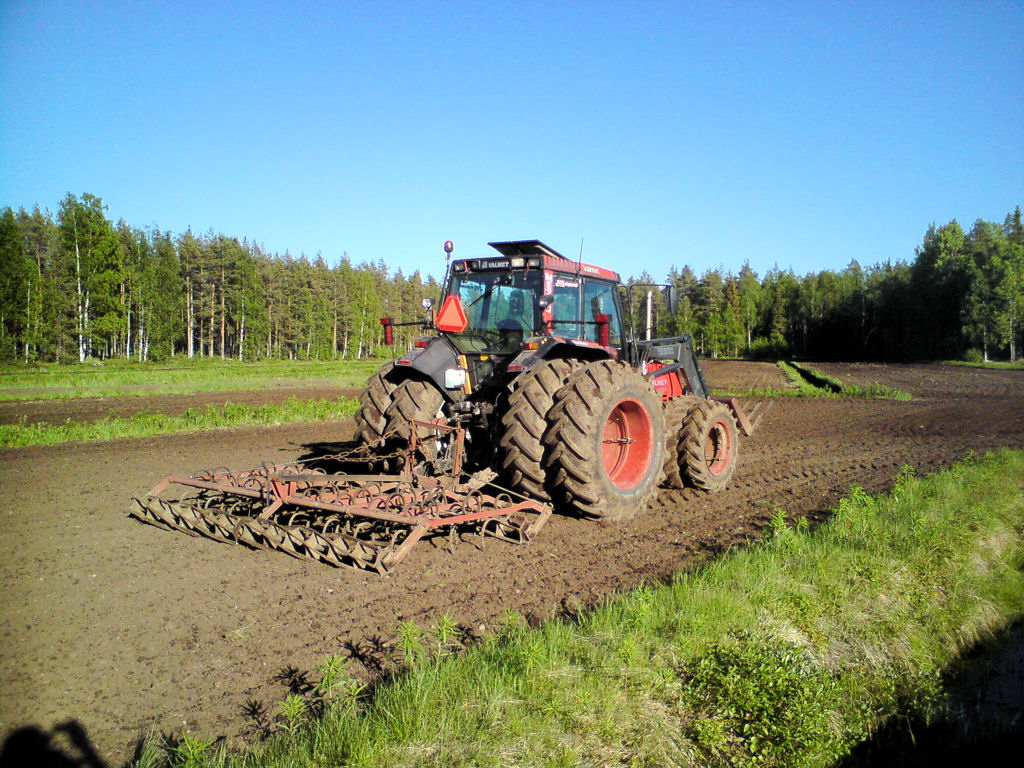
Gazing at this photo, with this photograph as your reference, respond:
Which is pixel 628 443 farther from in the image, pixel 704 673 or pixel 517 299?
pixel 704 673

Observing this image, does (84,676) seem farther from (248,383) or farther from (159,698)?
(248,383)

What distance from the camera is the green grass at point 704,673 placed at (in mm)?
2738

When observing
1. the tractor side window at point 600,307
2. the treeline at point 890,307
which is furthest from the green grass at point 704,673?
the treeline at point 890,307

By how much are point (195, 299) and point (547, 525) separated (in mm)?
60350

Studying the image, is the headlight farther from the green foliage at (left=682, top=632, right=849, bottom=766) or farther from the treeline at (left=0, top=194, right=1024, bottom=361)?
the treeline at (left=0, top=194, right=1024, bottom=361)

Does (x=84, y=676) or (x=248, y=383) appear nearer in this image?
(x=84, y=676)

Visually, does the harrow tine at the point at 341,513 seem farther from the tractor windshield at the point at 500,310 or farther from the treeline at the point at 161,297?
the treeline at the point at 161,297

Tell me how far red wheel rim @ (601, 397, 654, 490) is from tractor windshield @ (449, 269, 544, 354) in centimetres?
132

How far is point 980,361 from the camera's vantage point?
150 ft

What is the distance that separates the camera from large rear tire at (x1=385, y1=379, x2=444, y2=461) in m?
6.48

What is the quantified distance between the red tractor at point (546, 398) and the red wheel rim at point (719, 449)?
1 cm

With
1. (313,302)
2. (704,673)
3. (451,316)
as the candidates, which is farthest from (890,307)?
(704,673)

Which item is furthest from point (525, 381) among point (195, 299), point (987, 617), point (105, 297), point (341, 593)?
point (195, 299)

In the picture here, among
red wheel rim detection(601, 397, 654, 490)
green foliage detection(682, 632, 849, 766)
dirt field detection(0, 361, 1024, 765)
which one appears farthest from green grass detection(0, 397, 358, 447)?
green foliage detection(682, 632, 849, 766)
